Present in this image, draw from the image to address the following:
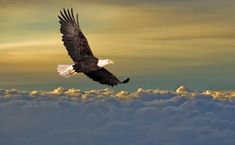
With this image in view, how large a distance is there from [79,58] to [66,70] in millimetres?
2721

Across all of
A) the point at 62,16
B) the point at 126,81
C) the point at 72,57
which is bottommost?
the point at 126,81

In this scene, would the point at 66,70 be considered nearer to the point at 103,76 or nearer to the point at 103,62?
the point at 103,62

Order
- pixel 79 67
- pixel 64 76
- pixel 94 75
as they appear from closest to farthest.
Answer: pixel 64 76
pixel 79 67
pixel 94 75

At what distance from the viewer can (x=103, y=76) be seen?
4372 cm

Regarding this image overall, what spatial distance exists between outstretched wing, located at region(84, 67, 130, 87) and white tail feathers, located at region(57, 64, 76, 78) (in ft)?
9.76

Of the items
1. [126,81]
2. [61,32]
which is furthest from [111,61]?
[61,32]

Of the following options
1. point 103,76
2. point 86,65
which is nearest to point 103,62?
point 86,65

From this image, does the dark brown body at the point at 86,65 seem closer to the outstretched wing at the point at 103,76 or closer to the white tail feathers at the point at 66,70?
the white tail feathers at the point at 66,70

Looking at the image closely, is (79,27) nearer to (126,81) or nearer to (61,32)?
(61,32)

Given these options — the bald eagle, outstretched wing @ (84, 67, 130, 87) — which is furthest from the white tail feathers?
outstretched wing @ (84, 67, 130, 87)

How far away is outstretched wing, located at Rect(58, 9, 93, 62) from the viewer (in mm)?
40219

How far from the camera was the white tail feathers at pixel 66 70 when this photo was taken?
127 ft

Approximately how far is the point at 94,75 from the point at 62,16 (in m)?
6.69

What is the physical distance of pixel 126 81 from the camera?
128 feet
